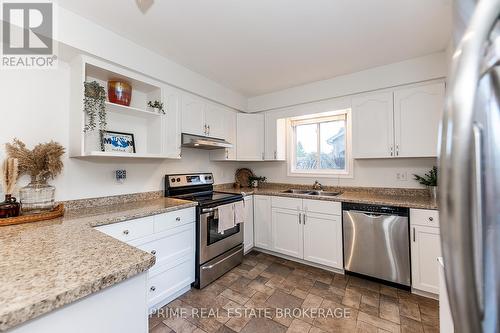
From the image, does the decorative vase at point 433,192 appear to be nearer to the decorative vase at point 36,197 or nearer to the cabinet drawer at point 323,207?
the cabinet drawer at point 323,207

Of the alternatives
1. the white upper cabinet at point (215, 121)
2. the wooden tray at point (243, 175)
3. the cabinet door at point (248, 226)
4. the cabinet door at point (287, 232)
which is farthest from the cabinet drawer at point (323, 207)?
the white upper cabinet at point (215, 121)

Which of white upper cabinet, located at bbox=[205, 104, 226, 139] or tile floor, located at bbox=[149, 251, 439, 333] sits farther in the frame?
white upper cabinet, located at bbox=[205, 104, 226, 139]

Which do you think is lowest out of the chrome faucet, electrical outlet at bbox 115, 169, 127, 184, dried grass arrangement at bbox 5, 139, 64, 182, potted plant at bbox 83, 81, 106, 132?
the chrome faucet

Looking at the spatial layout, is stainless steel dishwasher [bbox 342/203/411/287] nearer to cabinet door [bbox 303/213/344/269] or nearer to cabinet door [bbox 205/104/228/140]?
cabinet door [bbox 303/213/344/269]

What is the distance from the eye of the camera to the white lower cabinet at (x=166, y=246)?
176cm

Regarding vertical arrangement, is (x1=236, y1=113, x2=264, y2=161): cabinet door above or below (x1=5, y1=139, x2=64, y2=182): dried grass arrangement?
above

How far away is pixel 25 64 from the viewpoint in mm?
1750

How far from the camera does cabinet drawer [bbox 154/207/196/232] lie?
192 centimetres

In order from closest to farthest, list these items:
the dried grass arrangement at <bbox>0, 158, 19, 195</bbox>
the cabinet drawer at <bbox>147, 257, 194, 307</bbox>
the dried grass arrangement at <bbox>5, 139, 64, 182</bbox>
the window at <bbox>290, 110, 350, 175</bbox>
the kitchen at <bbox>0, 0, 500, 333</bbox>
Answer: the kitchen at <bbox>0, 0, 500, 333</bbox>, the dried grass arrangement at <bbox>0, 158, 19, 195</bbox>, the dried grass arrangement at <bbox>5, 139, 64, 182</bbox>, the cabinet drawer at <bbox>147, 257, 194, 307</bbox>, the window at <bbox>290, 110, 350, 175</bbox>

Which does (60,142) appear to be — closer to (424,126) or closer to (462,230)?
(462,230)

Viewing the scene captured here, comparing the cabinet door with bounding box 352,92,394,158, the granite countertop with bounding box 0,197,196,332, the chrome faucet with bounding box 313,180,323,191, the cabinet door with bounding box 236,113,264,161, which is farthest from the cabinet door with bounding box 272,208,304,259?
the granite countertop with bounding box 0,197,196,332

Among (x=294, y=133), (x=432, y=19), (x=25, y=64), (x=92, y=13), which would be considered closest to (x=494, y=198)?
(x=432, y=19)

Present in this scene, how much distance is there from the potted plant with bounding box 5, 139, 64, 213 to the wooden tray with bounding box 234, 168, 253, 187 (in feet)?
7.95

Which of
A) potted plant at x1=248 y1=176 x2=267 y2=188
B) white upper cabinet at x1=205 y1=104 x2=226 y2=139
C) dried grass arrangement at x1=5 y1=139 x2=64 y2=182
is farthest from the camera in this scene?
potted plant at x1=248 y1=176 x2=267 y2=188
